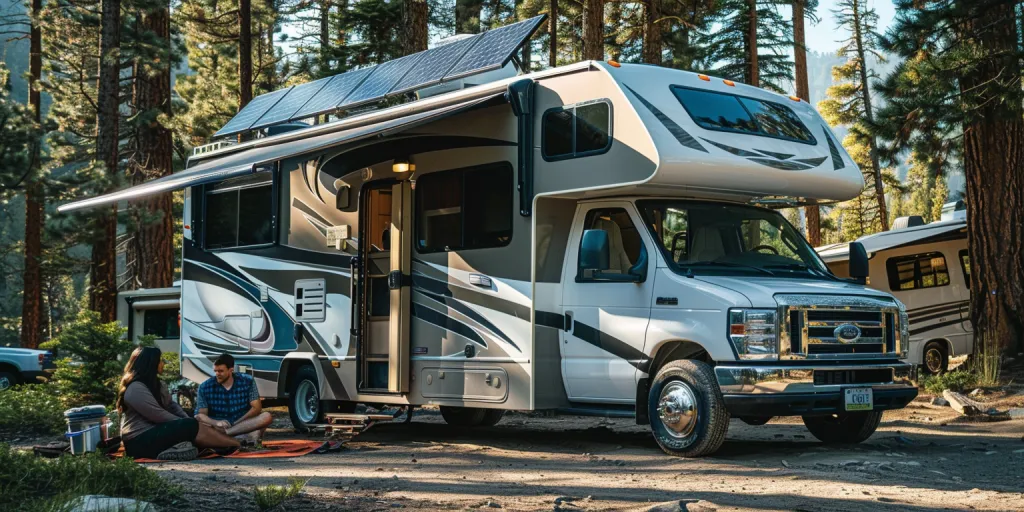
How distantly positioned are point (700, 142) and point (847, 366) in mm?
2188

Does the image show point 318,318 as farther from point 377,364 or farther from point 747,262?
point 747,262

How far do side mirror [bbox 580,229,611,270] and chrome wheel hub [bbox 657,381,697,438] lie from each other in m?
1.15

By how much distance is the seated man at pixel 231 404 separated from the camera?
427 inches

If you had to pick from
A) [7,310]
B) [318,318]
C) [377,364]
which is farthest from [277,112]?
[7,310]

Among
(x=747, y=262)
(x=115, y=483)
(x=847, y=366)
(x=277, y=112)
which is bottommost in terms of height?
(x=115, y=483)

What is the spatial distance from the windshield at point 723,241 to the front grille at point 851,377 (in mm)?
996

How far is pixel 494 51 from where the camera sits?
36.6 feet

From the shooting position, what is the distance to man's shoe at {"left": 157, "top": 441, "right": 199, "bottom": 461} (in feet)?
32.3

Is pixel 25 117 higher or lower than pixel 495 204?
higher

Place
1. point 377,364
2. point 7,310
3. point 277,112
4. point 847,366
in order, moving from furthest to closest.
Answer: point 7,310
point 277,112
point 377,364
point 847,366

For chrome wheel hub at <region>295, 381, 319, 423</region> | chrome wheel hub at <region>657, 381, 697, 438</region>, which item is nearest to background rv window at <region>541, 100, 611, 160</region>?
chrome wheel hub at <region>657, 381, 697, 438</region>

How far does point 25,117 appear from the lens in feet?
52.6

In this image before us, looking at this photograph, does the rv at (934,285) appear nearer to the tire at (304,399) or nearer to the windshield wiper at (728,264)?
the windshield wiper at (728,264)

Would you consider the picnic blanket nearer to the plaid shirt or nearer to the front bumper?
the plaid shirt
